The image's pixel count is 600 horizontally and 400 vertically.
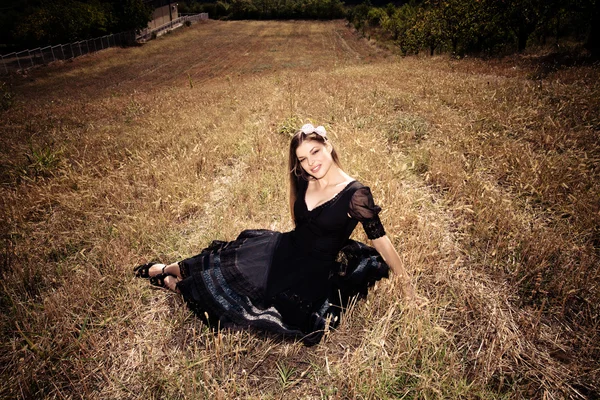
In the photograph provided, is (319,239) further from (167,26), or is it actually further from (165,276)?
(167,26)

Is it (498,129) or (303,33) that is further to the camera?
(303,33)

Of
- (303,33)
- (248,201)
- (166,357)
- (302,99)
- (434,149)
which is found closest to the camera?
(166,357)

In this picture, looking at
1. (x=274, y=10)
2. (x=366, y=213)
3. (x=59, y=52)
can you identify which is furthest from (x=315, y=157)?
(x=274, y=10)

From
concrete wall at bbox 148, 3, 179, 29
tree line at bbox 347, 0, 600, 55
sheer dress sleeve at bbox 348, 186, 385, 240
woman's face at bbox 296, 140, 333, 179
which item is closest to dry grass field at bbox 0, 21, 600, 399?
sheer dress sleeve at bbox 348, 186, 385, 240

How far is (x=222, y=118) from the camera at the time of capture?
7555 mm

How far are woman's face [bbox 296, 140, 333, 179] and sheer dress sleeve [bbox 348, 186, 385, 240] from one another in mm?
390

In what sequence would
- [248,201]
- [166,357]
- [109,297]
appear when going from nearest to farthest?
[166,357]
[109,297]
[248,201]

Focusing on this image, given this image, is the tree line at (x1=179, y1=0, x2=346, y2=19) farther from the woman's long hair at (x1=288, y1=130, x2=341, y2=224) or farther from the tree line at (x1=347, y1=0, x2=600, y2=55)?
the woman's long hair at (x1=288, y1=130, x2=341, y2=224)

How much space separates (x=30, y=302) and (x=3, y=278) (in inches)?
22.3

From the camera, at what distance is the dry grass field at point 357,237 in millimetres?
1806

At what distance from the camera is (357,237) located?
3.12 meters

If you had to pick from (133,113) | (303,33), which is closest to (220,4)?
(303,33)

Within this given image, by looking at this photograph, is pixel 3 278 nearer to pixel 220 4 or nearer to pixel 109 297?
pixel 109 297

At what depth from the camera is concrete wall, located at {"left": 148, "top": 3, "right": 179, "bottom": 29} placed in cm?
→ 4518
